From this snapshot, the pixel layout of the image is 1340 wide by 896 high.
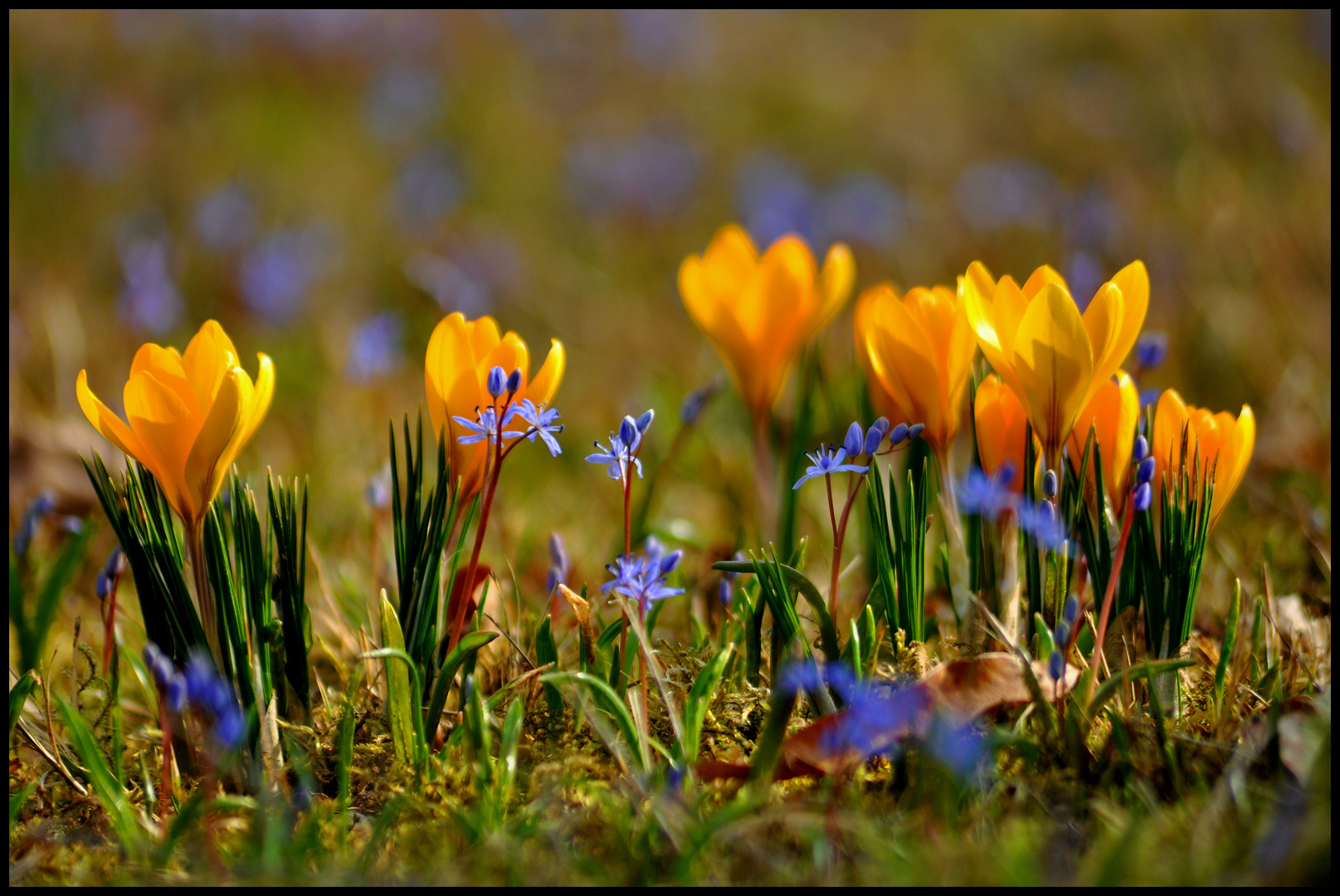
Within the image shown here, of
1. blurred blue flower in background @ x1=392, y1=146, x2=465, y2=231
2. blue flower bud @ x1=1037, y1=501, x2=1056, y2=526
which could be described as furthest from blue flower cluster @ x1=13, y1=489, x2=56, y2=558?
blurred blue flower in background @ x1=392, y1=146, x2=465, y2=231

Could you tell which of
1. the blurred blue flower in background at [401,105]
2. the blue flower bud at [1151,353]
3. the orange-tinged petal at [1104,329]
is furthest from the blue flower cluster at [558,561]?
the blurred blue flower in background at [401,105]

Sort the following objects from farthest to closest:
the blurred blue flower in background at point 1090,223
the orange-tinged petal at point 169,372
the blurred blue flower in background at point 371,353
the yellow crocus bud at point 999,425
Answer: the blurred blue flower in background at point 1090,223, the blurred blue flower in background at point 371,353, the yellow crocus bud at point 999,425, the orange-tinged petal at point 169,372

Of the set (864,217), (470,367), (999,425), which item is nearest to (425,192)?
(864,217)

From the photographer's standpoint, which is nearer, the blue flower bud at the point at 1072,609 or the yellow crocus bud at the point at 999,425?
the blue flower bud at the point at 1072,609

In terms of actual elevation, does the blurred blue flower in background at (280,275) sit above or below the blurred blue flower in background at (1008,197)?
below

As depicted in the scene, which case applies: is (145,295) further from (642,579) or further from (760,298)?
(642,579)

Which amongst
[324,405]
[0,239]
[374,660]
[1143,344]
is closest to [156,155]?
[0,239]

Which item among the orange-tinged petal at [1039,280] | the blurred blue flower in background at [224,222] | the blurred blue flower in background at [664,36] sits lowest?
the orange-tinged petal at [1039,280]

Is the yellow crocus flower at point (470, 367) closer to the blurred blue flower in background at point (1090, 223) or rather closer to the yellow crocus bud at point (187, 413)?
the yellow crocus bud at point (187, 413)
